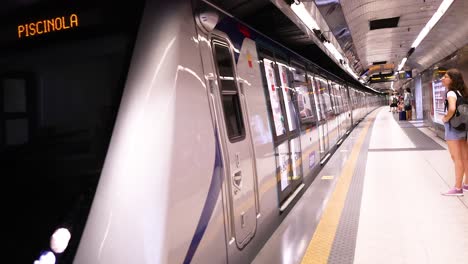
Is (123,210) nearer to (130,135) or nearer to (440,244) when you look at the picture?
(130,135)

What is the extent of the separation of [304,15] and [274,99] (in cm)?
370

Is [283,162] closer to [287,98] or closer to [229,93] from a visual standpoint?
[287,98]

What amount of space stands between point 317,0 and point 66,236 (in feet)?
25.3

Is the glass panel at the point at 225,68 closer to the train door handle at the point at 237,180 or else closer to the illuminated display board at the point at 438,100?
the train door handle at the point at 237,180

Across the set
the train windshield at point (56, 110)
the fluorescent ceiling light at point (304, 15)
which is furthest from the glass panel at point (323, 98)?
the train windshield at point (56, 110)

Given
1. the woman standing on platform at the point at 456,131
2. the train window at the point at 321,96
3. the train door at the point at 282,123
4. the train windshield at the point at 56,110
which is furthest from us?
the train window at the point at 321,96

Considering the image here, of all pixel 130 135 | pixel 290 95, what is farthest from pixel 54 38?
pixel 290 95

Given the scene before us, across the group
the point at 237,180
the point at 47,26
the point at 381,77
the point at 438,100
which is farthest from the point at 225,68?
A: the point at 381,77

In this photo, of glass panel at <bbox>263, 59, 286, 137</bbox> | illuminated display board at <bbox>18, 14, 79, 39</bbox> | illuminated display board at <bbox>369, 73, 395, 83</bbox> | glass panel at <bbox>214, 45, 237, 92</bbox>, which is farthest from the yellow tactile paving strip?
illuminated display board at <bbox>369, 73, 395, 83</bbox>

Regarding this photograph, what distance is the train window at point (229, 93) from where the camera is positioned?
2680 mm

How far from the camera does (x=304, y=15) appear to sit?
23.9 feet

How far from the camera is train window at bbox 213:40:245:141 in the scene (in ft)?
8.79

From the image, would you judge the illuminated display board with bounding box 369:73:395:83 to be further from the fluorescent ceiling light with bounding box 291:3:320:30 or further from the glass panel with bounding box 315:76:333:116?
the fluorescent ceiling light with bounding box 291:3:320:30

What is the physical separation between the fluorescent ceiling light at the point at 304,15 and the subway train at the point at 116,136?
4.05 m
